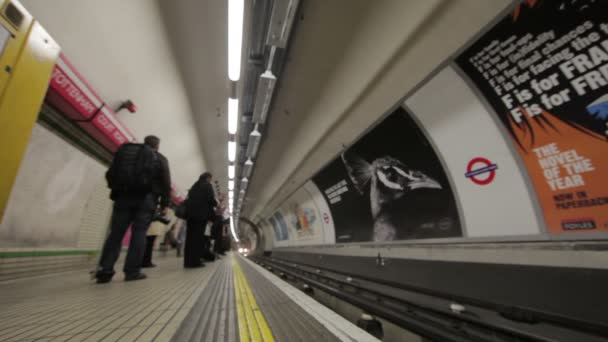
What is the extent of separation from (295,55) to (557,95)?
11.5 ft

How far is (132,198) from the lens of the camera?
2.51 meters

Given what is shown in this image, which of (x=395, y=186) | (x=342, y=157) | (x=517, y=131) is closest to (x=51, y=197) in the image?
(x=342, y=157)

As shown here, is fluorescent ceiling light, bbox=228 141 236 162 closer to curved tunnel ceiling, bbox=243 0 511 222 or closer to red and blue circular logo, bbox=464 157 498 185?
curved tunnel ceiling, bbox=243 0 511 222

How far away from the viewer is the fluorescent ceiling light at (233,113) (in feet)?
17.8

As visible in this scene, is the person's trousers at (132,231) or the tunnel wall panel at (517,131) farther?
the person's trousers at (132,231)

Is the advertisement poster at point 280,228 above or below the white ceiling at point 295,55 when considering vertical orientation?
below

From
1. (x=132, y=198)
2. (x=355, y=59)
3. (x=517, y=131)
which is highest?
(x=355, y=59)

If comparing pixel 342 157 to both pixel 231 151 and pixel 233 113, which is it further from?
pixel 231 151

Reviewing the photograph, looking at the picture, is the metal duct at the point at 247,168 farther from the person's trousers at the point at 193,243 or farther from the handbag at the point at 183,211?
the person's trousers at the point at 193,243

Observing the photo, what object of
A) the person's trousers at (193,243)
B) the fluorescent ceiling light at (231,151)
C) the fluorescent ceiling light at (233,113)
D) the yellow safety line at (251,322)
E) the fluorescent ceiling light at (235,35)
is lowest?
the yellow safety line at (251,322)

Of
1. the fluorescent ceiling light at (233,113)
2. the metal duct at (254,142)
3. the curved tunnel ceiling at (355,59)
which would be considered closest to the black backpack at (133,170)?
the curved tunnel ceiling at (355,59)

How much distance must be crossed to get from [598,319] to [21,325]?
3752 mm

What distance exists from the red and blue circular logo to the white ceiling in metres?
1.34

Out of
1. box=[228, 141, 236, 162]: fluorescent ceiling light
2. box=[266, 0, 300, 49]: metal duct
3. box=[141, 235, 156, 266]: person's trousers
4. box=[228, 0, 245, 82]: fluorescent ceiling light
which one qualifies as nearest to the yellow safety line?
box=[266, 0, 300, 49]: metal duct
